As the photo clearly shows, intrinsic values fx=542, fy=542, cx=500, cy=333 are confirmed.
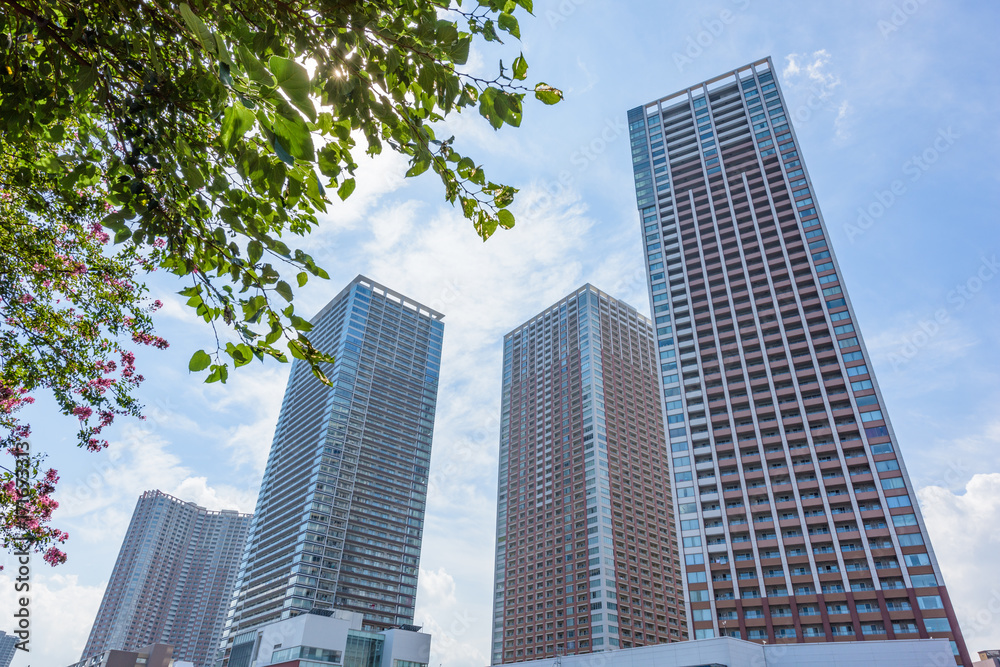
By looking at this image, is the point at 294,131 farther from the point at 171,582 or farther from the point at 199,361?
the point at 171,582

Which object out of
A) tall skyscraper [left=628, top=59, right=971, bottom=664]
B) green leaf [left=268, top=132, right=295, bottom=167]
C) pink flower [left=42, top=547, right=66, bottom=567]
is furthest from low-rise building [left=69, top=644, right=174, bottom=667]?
green leaf [left=268, top=132, right=295, bottom=167]

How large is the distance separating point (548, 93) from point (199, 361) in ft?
8.85

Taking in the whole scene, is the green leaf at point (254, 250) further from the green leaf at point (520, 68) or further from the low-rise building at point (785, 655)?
the low-rise building at point (785, 655)

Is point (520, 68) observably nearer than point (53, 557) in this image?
Yes

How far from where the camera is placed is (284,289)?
137 inches

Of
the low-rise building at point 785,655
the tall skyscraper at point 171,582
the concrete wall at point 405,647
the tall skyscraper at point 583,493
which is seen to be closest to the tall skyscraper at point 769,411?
the low-rise building at point 785,655

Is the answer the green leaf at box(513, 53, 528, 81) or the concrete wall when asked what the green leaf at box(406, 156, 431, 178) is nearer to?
the green leaf at box(513, 53, 528, 81)

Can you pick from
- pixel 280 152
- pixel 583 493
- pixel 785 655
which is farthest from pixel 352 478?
pixel 280 152

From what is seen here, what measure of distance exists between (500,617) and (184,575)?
10804 centimetres

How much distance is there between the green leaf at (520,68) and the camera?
3398 millimetres

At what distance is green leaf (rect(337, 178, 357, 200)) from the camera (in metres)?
3.53

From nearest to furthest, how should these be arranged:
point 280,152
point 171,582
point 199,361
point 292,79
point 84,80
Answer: point 292,79 → point 280,152 → point 84,80 → point 199,361 → point 171,582

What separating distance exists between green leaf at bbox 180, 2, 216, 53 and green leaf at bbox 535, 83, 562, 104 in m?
1.92

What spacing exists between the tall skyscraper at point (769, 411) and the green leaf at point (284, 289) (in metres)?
65.2
